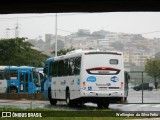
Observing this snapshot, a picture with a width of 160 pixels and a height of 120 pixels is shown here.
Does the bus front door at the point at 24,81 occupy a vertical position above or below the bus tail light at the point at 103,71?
below

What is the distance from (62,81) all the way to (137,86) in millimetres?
7065

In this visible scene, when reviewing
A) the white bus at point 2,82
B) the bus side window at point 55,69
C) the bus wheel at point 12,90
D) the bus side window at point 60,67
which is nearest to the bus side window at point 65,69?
the bus side window at point 60,67

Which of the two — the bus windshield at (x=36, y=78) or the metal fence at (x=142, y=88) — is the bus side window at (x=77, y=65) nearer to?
the metal fence at (x=142, y=88)

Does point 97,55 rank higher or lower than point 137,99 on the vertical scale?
higher

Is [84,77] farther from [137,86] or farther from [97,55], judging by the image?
[137,86]

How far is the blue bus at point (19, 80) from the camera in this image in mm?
39156

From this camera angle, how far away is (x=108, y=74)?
24797mm

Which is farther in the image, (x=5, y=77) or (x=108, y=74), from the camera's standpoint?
(x=5, y=77)

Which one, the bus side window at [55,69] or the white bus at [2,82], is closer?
the bus side window at [55,69]

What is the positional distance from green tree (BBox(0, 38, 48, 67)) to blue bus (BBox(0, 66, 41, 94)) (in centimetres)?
1161

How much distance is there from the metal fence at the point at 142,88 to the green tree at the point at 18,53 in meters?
21.5

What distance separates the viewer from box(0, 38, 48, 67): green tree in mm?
53344

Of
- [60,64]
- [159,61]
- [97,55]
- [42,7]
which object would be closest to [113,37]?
[159,61]

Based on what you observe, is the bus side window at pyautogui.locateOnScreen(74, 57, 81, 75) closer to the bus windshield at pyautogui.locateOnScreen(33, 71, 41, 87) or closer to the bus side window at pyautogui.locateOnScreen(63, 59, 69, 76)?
the bus side window at pyautogui.locateOnScreen(63, 59, 69, 76)
